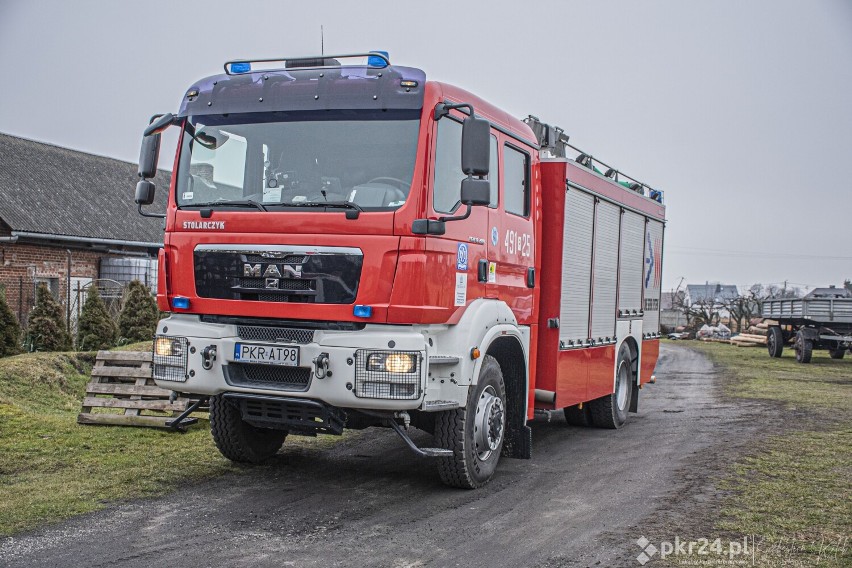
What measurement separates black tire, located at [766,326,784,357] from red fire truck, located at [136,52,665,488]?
20946 mm

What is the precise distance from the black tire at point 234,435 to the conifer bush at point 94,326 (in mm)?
9398

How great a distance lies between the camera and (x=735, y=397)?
1460cm

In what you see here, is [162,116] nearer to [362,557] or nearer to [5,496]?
[5,496]

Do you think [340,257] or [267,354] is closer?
[340,257]

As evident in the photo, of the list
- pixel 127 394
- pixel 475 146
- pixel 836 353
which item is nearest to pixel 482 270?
pixel 475 146

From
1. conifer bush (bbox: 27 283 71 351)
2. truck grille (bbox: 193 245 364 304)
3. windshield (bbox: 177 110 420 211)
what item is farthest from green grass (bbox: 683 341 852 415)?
conifer bush (bbox: 27 283 71 351)

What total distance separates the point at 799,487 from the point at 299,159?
496 centimetres

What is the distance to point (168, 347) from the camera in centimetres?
665

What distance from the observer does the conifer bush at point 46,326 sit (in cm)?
1562

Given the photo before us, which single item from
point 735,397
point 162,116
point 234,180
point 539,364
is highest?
point 162,116

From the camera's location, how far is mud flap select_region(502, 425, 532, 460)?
25.5 ft

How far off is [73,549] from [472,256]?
3465 mm

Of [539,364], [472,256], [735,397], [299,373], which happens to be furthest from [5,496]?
[735,397]

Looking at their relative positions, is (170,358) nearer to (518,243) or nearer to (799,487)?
(518,243)
